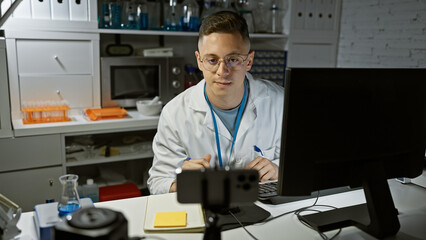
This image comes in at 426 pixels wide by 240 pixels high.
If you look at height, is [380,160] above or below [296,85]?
below

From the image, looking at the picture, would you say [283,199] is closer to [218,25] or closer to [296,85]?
[296,85]

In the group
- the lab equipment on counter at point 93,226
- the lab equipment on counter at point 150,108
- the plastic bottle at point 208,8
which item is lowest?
the lab equipment on counter at point 150,108

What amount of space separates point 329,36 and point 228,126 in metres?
1.94

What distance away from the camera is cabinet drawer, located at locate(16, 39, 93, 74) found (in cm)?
239

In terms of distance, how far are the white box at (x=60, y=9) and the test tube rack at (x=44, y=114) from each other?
1.93ft

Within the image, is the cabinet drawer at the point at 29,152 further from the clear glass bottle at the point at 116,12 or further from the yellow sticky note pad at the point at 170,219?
the yellow sticky note pad at the point at 170,219

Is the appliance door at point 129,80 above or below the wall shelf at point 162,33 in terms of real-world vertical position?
below

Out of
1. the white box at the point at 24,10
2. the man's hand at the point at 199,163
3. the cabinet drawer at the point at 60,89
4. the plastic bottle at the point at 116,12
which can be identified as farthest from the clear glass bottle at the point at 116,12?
the man's hand at the point at 199,163

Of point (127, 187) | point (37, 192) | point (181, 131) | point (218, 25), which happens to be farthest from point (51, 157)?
point (218, 25)

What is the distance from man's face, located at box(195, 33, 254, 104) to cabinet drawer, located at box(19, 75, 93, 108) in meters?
1.25

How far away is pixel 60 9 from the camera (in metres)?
2.40

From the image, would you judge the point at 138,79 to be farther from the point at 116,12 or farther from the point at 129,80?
the point at 116,12

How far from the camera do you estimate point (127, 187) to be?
254cm

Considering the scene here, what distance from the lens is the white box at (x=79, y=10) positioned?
95.6 inches
